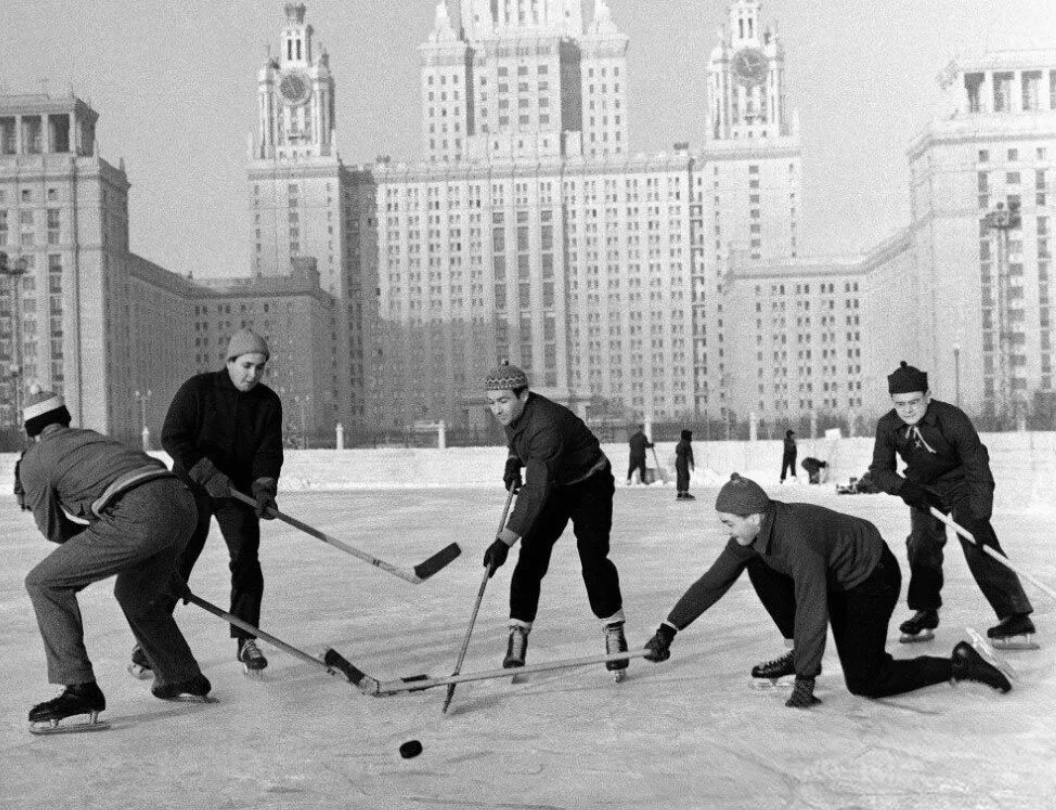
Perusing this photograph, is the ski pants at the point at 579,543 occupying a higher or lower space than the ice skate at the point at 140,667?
higher

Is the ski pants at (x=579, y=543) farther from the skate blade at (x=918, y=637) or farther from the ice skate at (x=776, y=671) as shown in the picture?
the skate blade at (x=918, y=637)

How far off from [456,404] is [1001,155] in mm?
51821

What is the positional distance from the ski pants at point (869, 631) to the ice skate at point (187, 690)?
2.41 meters

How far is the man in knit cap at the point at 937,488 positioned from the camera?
6699 mm

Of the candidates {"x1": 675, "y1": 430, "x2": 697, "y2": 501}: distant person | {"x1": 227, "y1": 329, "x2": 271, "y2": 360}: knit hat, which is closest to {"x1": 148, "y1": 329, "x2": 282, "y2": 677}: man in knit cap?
{"x1": 227, "y1": 329, "x2": 271, "y2": 360}: knit hat

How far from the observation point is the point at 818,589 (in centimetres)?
508

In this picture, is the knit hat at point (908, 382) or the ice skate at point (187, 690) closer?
the ice skate at point (187, 690)

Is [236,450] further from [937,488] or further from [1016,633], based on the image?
[1016,633]

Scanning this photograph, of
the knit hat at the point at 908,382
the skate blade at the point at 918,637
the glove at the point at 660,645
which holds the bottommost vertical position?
the skate blade at the point at 918,637

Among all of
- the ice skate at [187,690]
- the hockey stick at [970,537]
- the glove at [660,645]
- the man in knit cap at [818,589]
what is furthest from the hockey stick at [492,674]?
the hockey stick at [970,537]

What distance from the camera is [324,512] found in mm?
19781

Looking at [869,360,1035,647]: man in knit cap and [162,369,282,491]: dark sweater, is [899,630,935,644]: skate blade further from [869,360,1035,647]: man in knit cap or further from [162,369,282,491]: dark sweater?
[162,369,282,491]: dark sweater

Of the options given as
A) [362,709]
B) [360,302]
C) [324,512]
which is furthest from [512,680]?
[360,302]

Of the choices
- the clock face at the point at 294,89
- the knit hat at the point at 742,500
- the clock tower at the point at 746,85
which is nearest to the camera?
the knit hat at the point at 742,500
